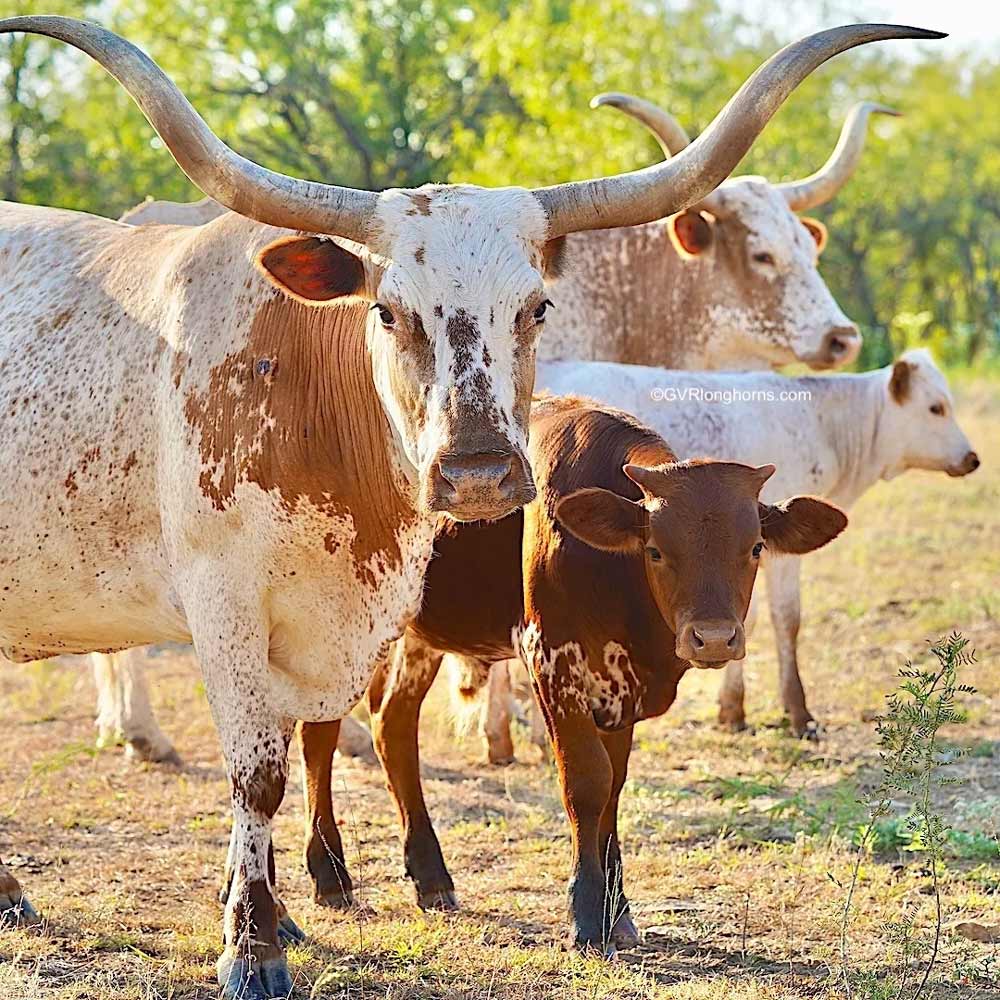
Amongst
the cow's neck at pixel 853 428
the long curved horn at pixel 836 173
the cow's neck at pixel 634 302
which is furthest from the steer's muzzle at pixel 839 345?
the long curved horn at pixel 836 173

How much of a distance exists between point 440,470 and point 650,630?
1.25 meters

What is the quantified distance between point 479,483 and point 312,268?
85 cm

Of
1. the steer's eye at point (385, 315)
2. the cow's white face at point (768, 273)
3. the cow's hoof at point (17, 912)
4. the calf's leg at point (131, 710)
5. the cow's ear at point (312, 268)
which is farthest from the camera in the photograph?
the cow's white face at point (768, 273)

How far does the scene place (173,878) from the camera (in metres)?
5.74

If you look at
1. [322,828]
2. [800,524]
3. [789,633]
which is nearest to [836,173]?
[789,633]

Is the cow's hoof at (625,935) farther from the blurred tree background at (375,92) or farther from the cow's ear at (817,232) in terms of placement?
the blurred tree background at (375,92)

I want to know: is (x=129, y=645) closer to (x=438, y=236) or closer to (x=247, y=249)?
(x=247, y=249)

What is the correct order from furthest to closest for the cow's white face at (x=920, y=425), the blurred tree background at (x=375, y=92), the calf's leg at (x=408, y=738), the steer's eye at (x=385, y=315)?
the blurred tree background at (x=375, y=92), the cow's white face at (x=920, y=425), the calf's leg at (x=408, y=738), the steer's eye at (x=385, y=315)

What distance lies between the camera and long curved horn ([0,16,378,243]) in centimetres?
426

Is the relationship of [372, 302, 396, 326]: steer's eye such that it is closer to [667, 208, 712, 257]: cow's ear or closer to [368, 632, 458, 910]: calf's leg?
[368, 632, 458, 910]: calf's leg

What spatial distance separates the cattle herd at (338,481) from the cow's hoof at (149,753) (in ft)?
6.49

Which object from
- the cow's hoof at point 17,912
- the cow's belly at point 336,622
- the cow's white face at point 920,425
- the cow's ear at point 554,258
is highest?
the cow's ear at point 554,258

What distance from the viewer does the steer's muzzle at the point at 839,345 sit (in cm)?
825

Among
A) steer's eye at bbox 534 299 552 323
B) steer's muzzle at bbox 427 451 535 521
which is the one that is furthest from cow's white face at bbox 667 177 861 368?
steer's muzzle at bbox 427 451 535 521
